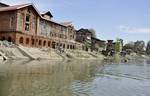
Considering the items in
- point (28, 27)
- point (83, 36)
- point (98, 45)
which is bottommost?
point (98, 45)

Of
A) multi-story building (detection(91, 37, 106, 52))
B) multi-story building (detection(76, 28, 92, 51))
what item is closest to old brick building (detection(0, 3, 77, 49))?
multi-story building (detection(76, 28, 92, 51))

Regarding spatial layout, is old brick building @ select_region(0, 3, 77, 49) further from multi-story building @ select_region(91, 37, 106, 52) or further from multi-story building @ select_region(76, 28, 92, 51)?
multi-story building @ select_region(91, 37, 106, 52)

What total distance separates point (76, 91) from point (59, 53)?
63.6m

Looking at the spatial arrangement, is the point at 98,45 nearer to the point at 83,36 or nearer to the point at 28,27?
the point at 83,36

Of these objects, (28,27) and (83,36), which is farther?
(83,36)

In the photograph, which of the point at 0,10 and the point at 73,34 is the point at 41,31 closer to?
the point at 0,10

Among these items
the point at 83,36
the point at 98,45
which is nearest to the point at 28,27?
the point at 83,36

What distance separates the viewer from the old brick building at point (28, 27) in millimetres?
81375

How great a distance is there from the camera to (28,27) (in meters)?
87.2

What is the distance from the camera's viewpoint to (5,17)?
8306cm

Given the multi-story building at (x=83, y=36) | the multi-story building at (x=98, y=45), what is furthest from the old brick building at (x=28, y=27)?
the multi-story building at (x=98, y=45)

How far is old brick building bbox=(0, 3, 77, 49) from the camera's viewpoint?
81.4 meters

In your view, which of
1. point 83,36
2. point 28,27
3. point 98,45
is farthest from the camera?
point 98,45

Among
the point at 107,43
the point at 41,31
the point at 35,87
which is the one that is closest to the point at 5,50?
the point at 41,31
